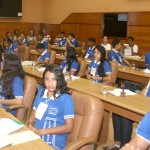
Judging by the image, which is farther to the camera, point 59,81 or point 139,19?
point 139,19

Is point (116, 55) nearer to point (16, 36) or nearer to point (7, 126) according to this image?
point (7, 126)

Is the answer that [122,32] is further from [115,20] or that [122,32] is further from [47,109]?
[47,109]

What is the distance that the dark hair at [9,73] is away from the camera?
10.4ft

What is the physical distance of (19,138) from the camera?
2.04 metres

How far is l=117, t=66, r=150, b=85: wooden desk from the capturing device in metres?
5.47

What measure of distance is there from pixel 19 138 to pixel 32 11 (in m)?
14.4

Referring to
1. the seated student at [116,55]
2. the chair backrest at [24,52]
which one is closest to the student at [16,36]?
the chair backrest at [24,52]

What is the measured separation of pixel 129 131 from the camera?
11.9 ft

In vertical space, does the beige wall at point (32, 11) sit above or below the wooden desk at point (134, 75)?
above

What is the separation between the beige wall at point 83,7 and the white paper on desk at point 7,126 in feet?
29.5

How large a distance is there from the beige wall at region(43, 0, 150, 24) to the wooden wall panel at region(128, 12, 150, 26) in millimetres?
208

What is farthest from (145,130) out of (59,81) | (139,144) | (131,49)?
(131,49)

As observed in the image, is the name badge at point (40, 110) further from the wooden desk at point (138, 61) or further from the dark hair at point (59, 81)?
the wooden desk at point (138, 61)

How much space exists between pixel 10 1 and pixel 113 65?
34.9 feet
